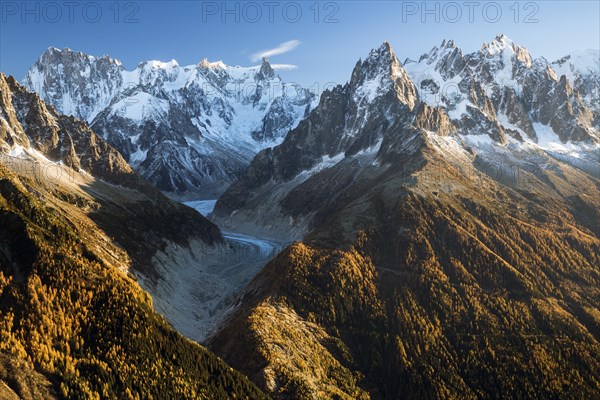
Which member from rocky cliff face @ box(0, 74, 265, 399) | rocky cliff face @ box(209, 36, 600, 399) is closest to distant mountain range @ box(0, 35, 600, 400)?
rocky cliff face @ box(0, 74, 265, 399)

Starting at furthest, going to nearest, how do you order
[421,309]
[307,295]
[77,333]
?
[421,309]
[307,295]
[77,333]

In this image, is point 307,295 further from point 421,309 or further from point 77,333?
point 77,333

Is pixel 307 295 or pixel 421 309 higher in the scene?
pixel 307 295

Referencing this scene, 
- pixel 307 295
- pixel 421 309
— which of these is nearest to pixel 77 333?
pixel 307 295

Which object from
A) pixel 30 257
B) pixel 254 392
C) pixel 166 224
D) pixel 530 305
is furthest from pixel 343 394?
pixel 166 224

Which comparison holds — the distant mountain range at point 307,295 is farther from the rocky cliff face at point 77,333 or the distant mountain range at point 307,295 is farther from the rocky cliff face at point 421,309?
the rocky cliff face at point 421,309

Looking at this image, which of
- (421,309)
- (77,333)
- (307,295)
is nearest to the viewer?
(77,333)

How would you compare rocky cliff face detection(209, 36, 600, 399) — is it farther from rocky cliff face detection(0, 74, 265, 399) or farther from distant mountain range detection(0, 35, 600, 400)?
rocky cliff face detection(0, 74, 265, 399)

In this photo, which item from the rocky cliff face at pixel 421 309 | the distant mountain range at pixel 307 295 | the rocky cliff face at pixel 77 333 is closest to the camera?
the rocky cliff face at pixel 77 333

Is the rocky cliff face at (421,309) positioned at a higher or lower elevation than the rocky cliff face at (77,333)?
lower

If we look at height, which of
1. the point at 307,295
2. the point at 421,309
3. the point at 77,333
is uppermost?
the point at 77,333

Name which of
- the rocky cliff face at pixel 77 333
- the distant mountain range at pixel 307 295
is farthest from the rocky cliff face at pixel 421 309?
the rocky cliff face at pixel 77 333
